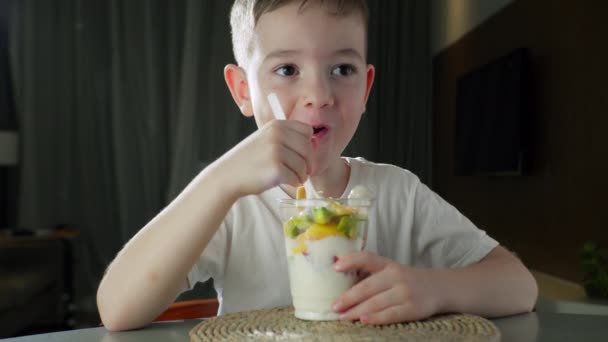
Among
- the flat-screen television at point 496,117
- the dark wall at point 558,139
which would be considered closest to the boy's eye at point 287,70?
the dark wall at point 558,139

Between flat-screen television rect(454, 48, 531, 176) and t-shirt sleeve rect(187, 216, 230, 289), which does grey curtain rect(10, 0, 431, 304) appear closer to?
flat-screen television rect(454, 48, 531, 176)

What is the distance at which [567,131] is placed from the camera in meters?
3.07

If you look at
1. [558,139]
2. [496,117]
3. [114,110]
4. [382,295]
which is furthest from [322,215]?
[114,110]

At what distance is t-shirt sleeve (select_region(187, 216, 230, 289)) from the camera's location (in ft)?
3.11

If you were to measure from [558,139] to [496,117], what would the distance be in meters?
0.48

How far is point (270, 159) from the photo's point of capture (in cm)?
73

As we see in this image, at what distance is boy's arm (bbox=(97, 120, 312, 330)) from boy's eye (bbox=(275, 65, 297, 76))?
20 centimetres

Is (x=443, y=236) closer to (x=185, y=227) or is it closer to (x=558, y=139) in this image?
(x=185, y=227)

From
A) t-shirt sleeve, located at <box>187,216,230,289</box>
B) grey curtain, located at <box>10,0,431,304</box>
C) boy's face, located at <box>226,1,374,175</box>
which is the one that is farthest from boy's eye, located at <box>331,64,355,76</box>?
grey curtain, located at <box>10,0,431,304</box>

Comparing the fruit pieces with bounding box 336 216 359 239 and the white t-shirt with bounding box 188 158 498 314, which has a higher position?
the fruit pieces with bounding box 336 216 359 239

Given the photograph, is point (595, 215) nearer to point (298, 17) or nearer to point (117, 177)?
point (298, 17)

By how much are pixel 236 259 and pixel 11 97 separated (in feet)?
14.4

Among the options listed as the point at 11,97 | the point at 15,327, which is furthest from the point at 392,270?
the point at 11,97

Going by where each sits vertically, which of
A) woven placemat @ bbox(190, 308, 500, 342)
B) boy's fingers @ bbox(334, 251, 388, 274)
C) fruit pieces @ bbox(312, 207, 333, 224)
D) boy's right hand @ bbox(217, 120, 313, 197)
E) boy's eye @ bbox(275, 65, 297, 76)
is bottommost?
woven placemat @ bbox(190, 308, 500, 342)
